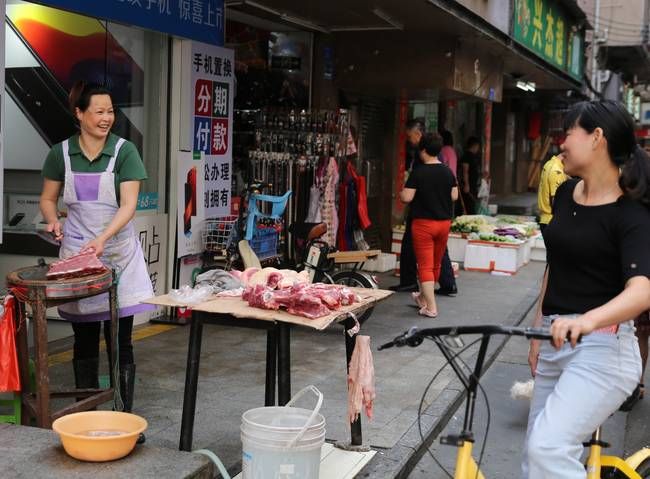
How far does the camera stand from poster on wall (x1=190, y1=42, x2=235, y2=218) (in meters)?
8.37

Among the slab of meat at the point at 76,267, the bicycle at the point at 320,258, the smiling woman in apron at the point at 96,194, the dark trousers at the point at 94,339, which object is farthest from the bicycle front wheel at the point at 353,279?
the slab of meat at the point at 76,267

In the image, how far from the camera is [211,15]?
823 centimetres

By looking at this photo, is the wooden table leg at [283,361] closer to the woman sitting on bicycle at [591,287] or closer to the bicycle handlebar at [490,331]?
the woman sitting on bicycle at [591,287]

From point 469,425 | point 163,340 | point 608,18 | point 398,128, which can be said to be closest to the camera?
point 469,425

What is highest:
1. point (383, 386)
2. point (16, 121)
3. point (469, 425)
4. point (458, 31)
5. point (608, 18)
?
point (608, 18)

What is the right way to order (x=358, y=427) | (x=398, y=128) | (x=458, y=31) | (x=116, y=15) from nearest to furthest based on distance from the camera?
(x=358, y=427)
(x=116, y=15)
(x=458, y=31)
(x=398, y=128)

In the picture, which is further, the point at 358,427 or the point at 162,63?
the point at 162,63

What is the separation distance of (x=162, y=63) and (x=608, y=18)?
24.2 meters

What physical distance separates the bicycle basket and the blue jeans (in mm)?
5615

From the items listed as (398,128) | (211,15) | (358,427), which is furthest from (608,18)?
(358,427)

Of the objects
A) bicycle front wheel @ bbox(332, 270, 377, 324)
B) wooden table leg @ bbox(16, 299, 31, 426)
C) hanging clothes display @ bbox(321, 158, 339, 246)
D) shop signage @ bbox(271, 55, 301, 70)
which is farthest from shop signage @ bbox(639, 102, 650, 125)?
wooden table leg @ bbox(16, 299, 31, 426)

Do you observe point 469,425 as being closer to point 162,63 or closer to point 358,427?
point 358,427

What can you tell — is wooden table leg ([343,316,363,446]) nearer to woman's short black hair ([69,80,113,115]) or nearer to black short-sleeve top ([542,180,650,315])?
black short-sleeve top ([542,180,650,315])

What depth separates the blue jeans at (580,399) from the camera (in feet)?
10.2
